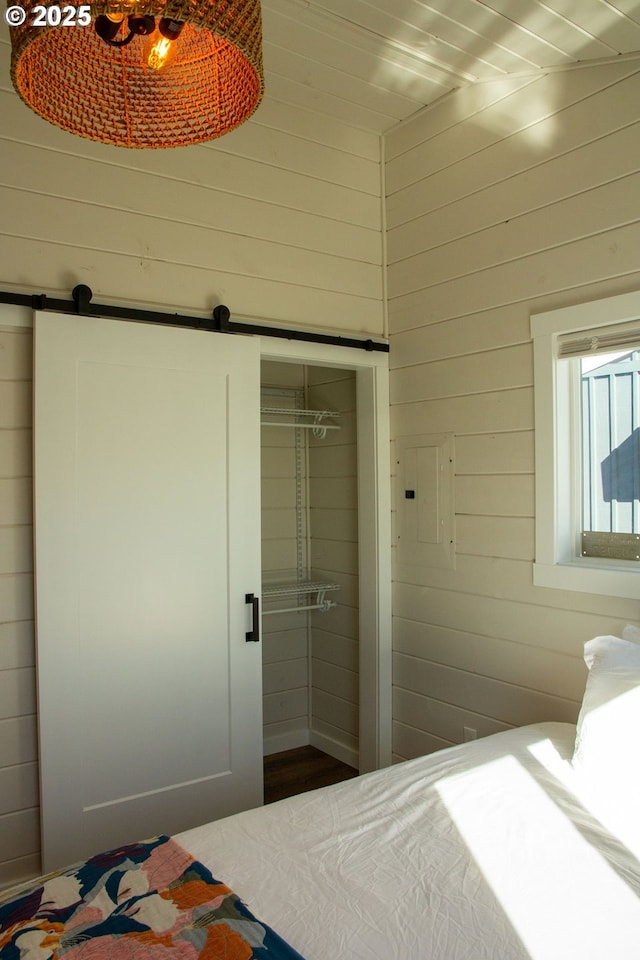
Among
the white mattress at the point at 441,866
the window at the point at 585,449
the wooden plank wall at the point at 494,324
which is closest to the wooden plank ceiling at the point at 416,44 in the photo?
the wooden plank wall at the point at 494,324

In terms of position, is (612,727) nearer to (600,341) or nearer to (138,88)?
(600,341)

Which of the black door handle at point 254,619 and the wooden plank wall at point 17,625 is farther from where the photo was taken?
the black door handle at point 254,619

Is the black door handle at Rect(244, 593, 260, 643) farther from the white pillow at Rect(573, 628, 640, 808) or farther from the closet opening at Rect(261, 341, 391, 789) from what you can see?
the white pillow at Rect(573, 628, 640, 808)

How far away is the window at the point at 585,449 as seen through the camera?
8.25ft

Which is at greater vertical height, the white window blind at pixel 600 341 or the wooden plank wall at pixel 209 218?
the wooden plank wall at pixel 209 218

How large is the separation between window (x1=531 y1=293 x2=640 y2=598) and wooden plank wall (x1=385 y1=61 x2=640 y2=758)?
7 centimetres

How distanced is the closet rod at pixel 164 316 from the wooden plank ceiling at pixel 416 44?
1.02 m

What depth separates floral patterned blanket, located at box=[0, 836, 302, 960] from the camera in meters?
1.29

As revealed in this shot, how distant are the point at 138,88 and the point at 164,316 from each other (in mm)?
1321

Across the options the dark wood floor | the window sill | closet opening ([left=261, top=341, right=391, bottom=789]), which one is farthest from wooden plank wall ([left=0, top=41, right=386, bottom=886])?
the window sill

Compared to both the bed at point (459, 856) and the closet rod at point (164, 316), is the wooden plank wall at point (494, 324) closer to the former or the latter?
the closet rod at point (164, 316)

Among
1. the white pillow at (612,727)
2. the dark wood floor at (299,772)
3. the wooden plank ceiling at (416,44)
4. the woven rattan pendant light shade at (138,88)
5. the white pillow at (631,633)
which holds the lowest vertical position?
the dark wood floor at (299,772)

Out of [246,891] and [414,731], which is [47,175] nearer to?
[246,891]

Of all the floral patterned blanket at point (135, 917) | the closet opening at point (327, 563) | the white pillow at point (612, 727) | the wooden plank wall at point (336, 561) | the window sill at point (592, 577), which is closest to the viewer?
the floral patterned blanket at point (135, 917)
